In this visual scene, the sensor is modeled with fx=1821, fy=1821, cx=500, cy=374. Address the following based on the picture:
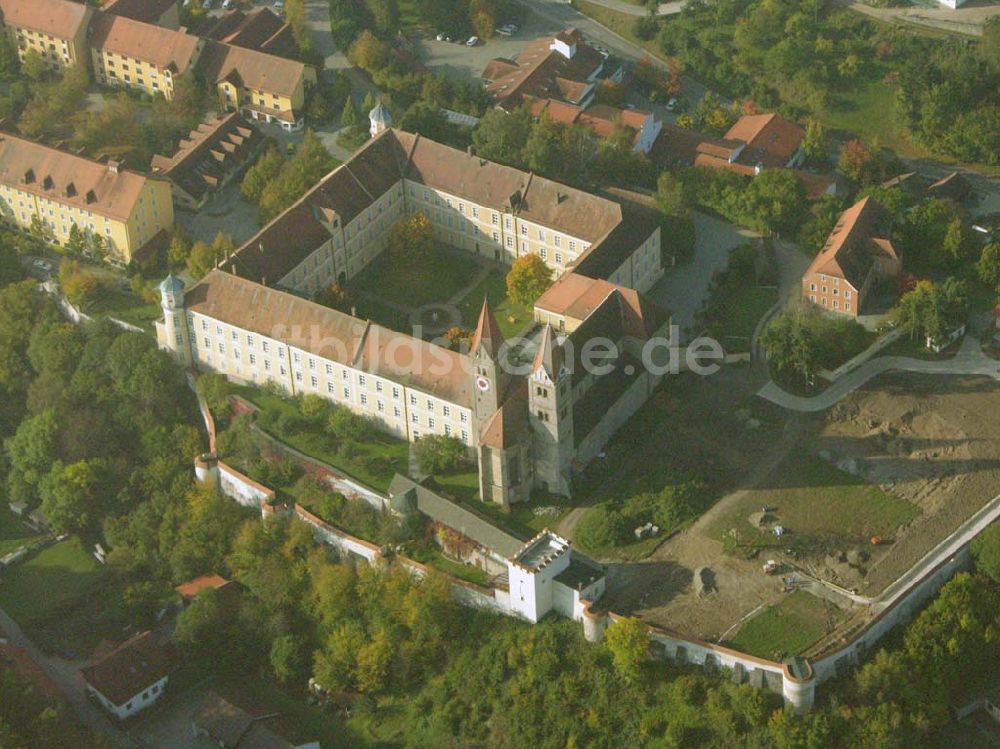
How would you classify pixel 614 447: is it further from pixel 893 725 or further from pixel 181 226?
pixel 181 226

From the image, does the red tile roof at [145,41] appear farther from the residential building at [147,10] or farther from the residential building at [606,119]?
the residential building at [606,119]

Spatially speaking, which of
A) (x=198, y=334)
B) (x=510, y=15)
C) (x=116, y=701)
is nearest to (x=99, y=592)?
(x=116, y=701)

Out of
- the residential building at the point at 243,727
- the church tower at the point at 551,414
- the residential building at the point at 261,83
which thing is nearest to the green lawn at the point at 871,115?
the residential building at the point at 261,83

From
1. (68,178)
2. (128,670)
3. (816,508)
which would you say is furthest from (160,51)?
(816,508)

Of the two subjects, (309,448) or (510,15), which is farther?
(510,15)

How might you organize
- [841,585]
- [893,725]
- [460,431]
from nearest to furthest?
[893,725] → [841,585] → [460,431]

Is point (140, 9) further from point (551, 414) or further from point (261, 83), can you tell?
point (551, 414)

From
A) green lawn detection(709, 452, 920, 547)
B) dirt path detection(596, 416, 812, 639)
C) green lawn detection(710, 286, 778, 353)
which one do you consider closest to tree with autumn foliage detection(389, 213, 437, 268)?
green lawn detection(710, 286, 778, 353)
